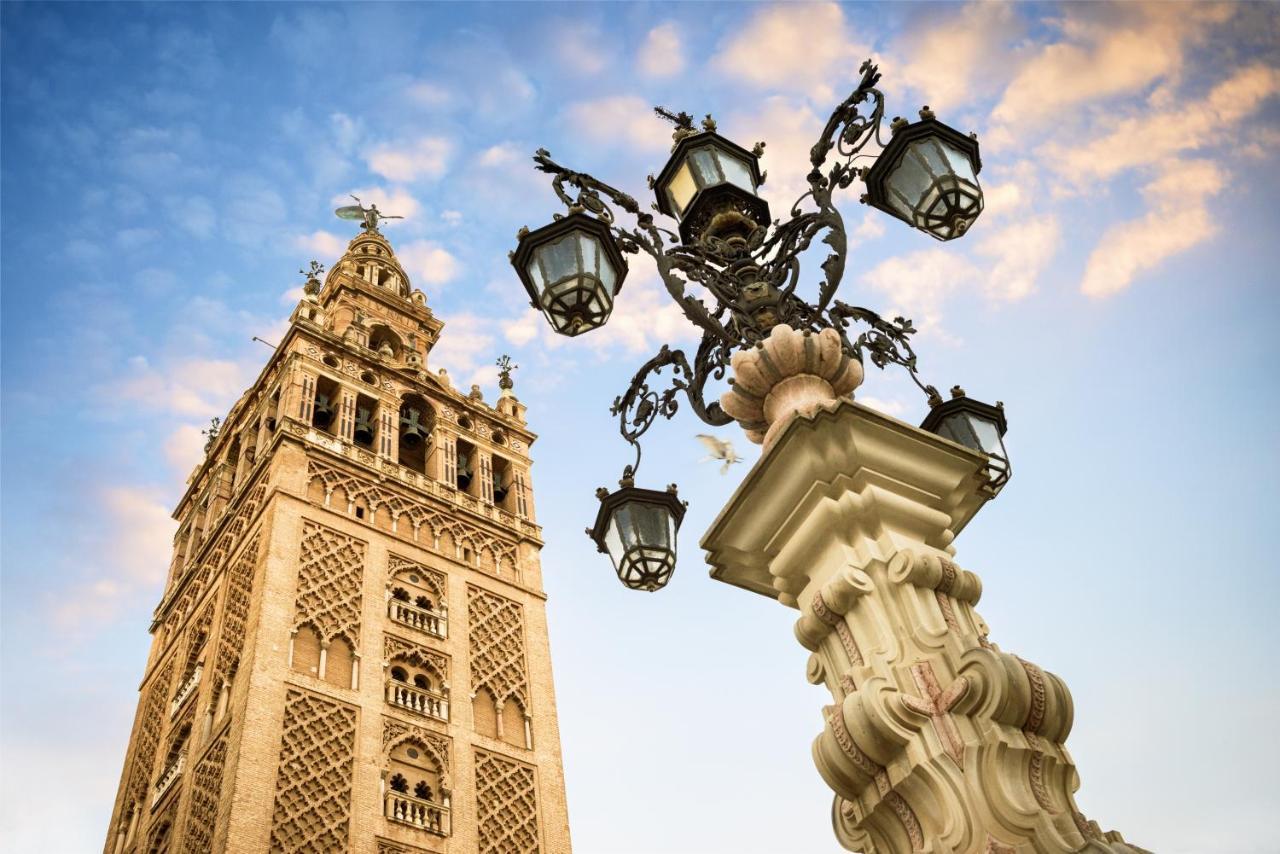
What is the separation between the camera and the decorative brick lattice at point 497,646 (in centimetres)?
2164

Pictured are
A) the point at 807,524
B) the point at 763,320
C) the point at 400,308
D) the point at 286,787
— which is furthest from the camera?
the point at 400,308

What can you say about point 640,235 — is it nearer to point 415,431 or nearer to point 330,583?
point 330,583

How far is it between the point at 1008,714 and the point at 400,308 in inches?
1220

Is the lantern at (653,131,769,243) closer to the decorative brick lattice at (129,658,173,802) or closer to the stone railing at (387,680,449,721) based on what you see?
the stone railing at (387,680,449,721)

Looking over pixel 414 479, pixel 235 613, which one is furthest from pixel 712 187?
pixel 414 479

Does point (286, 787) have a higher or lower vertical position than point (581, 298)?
higher

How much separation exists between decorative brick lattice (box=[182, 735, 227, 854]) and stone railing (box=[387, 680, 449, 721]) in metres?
2.89

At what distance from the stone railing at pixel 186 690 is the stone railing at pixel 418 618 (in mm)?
3810

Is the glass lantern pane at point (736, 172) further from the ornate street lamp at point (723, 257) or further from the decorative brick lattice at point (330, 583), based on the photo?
the decorative brick lattice at point (330, 583)

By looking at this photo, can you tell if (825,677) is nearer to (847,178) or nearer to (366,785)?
(847,178)

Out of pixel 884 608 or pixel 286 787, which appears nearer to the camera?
pixel 884 608

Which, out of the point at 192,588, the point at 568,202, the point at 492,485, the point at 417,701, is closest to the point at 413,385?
the point at 492,485

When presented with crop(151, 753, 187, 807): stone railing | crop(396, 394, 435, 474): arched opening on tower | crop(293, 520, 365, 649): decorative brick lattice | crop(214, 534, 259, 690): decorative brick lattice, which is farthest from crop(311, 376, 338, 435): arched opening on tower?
crop(151, 753, 187, 807): stone railing

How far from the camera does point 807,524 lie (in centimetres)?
359
